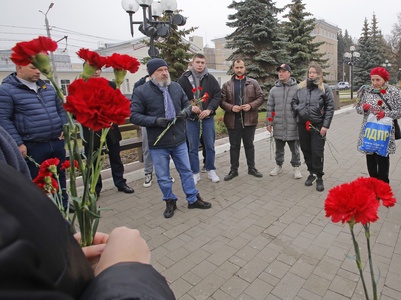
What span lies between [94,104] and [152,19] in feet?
26.7

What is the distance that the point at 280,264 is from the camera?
9.34ft

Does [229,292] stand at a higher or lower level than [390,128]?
lower

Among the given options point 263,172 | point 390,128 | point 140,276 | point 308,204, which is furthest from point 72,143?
point 263,172

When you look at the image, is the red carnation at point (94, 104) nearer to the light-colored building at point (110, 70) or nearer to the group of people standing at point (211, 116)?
the group of people standing at point (211, 116)

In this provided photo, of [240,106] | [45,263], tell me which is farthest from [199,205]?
[45,263]

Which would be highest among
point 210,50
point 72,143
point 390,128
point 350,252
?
point 210,50

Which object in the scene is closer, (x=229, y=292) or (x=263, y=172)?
(x=229, y=292)

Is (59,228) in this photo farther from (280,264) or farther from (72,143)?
(280,264)

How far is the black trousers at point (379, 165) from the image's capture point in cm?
421

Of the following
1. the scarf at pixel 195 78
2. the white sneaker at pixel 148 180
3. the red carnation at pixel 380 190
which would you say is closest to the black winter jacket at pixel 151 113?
the scarf at pixel 195 78

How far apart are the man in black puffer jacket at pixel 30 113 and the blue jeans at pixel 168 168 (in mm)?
1243

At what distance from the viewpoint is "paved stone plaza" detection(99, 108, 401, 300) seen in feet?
8.30

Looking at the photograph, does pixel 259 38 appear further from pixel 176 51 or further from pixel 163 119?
pixel 163 119

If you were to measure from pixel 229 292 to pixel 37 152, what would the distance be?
2.96 metres
